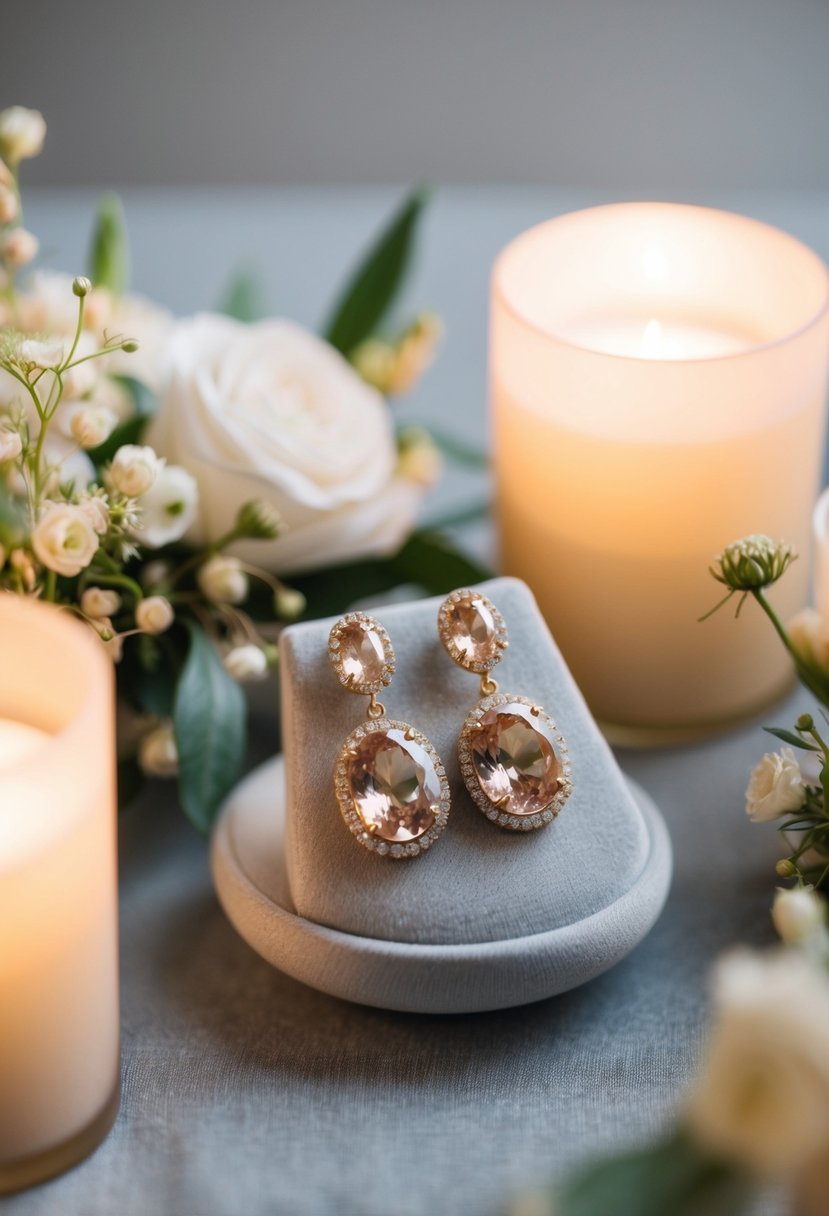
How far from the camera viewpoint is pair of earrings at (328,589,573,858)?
1.84ft

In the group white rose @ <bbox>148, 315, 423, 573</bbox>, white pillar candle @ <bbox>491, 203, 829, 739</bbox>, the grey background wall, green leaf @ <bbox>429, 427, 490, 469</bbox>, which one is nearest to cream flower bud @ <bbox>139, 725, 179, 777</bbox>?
white rose @ <bbox>148, 315, 423, 573</bbox>

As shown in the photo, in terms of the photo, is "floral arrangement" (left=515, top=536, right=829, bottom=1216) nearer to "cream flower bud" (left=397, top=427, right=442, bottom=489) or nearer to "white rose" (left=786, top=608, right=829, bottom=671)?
"white rose" (left=786, top=608, right=829, bottom=671)

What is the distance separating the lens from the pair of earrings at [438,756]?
0.56 meters

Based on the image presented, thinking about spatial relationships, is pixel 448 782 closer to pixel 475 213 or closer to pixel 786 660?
pixel 786 660

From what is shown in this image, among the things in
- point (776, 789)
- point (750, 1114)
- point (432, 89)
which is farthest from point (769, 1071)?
point (432, 89)

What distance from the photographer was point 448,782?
58 cm

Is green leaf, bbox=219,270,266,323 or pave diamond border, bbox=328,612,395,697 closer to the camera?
pave diamond border, bbox=328,612,395,697

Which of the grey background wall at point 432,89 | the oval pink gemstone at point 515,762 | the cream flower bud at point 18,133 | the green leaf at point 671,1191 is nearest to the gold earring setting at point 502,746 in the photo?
the oval pink gemstone at point 515,762

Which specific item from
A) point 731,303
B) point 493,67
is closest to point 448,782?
point 731,303

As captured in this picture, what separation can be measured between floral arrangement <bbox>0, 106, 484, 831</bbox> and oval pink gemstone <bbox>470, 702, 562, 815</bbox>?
126 millimetres

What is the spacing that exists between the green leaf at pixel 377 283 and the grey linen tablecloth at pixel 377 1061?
0.94ft

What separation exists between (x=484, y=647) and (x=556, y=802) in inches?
2.8

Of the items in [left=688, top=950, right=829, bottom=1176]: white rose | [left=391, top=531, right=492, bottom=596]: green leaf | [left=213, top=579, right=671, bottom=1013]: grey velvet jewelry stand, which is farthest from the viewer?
[left=391, top=531, right=492, bottom=596]: green leaf

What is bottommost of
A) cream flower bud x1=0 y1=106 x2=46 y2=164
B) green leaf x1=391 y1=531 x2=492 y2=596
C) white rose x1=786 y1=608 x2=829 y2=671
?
green leaf x1=391 y1=531 x2=492 y2=596
